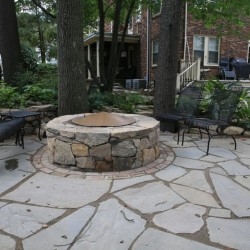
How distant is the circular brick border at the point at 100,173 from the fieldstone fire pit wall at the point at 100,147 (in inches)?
3.4

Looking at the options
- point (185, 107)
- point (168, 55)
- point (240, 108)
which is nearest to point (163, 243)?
point (185, 107)

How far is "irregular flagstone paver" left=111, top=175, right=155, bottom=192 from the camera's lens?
335cm

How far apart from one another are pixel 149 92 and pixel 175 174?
7384 mm

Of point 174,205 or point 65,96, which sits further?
point 65,96

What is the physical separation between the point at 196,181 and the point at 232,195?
1.57ft

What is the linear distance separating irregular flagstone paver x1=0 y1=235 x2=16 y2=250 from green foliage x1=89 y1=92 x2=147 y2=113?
429 cm

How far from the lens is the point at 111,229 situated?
2.51 m

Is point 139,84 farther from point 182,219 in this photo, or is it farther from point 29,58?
point 182,219

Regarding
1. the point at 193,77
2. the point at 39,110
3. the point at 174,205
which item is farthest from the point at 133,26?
the point at 174,205

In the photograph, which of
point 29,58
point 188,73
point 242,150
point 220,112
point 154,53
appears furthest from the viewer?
point 154,53

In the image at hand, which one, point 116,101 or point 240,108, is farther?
point 116,101

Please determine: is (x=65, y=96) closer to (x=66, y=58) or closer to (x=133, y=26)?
(x=66, y=58)

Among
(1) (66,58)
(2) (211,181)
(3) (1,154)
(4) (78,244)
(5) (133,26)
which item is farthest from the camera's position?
(5) (133,26)

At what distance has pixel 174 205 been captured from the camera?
2.94 m
